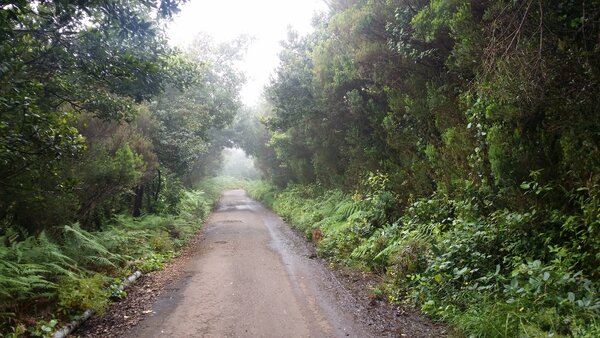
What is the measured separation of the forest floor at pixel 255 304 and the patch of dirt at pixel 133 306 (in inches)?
0.5

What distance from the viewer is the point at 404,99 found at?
32.7 ft

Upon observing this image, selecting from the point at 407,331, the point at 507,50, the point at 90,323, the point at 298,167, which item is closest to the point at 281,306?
the point at 407,331

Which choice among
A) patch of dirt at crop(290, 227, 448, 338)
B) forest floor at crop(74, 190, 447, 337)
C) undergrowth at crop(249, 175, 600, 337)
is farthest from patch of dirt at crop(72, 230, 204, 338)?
undergrowth at crop(249, 175, 600, 337)

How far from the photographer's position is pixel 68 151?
22.6 feet

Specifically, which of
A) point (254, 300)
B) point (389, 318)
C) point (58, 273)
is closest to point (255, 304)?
point (254, 300)

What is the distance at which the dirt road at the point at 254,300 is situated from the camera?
18.8 feet

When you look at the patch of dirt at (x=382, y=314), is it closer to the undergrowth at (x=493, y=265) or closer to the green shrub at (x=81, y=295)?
the undergrowth at (x=493, y=265)

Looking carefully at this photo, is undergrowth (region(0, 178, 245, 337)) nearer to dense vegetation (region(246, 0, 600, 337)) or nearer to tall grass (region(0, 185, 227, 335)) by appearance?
tall grass (region(0, 185, 227, 335))

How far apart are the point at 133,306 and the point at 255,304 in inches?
84.4

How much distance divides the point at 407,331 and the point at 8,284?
570 centimetres

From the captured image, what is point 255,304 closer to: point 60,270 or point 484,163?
point 60,270

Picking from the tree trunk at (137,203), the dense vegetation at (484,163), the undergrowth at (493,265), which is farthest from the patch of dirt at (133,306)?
the tree trunk at (137,203)

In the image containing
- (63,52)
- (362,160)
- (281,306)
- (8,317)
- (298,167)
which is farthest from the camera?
(298,167)

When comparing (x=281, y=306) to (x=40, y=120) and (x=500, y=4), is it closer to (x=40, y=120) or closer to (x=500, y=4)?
(x=40, y=120)
